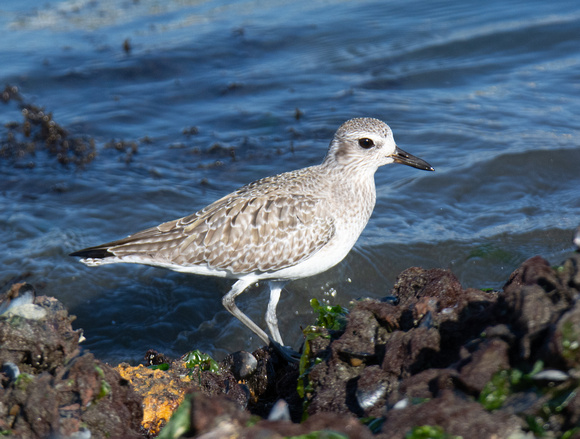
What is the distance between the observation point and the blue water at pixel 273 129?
7.43 m

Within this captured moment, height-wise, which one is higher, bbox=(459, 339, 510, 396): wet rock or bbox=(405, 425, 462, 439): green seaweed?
bbox=(459, 339, 510, 396): wet rock

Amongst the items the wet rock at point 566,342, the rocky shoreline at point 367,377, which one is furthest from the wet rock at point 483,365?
the wet rock at point 566,342

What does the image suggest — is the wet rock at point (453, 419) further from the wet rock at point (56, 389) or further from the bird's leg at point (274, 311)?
the bird's leg at point (274, 311)

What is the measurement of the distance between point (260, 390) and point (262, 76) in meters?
8.98

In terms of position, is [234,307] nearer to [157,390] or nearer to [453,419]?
[157,390]

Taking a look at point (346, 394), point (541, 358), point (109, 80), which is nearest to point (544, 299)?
point (541, 358)

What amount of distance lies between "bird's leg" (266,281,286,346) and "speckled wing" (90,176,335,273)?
582mm

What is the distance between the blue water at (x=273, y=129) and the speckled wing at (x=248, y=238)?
1022 millimetres

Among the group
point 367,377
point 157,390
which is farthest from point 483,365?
point 157,390

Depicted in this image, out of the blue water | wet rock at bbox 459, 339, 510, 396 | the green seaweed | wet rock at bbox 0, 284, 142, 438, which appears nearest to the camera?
the green seaweed

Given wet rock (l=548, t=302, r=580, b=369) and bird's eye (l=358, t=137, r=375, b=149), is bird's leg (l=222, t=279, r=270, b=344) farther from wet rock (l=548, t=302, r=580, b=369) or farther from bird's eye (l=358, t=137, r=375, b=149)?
wet rock (l=548, t=302, r=580, b=369)

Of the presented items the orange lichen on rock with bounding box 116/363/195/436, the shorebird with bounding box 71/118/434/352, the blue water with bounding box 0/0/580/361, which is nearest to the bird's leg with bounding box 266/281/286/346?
the shorebird with bounding box 71/118/434/352

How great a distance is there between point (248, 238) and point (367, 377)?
2.79 m

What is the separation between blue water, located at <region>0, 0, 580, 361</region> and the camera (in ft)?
24.4
